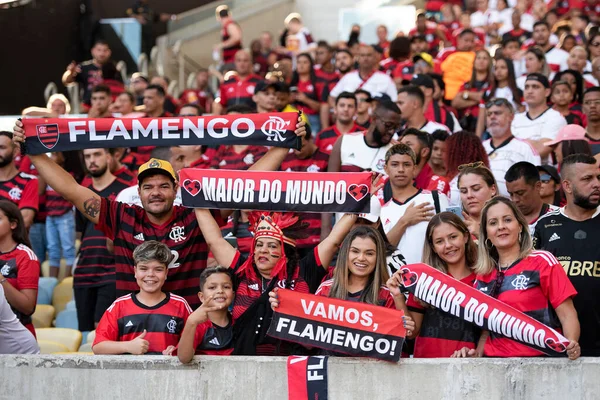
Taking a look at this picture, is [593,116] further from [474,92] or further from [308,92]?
[308,92]

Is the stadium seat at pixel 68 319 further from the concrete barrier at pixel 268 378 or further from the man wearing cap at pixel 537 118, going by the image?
the man wearing cap at pixel 537 118

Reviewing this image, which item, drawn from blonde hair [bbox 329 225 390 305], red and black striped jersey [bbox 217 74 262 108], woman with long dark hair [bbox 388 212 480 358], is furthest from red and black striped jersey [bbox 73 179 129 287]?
red and black striped jersey [bbox 217 74 262 108]

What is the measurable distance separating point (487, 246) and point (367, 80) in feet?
24.5

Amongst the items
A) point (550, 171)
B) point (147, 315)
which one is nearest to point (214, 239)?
point (147, 315)

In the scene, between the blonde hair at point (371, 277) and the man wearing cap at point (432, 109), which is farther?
the man wearing cap at point (432, 109)

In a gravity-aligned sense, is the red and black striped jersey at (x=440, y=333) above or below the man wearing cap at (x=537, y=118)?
below

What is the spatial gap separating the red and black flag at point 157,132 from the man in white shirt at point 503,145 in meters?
2.53

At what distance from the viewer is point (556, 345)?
5.69 m

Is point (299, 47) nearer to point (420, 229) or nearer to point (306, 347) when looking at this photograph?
point (420, 229)

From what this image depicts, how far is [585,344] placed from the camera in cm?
661

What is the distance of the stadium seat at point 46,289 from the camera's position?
34.1 ft

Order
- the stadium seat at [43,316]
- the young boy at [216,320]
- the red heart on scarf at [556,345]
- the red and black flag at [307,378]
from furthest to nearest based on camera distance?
the stadium seat at [43,316]
the young boy at [216,320]
the red and black flag at [307,378]
the red heart on scarf at [556,345]

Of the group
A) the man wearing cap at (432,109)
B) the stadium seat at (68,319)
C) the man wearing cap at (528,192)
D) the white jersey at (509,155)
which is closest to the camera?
the man wearing cap at (528,192)

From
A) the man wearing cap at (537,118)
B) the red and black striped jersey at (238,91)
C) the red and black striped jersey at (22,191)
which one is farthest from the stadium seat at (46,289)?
the man wearing cap at (537,118)
